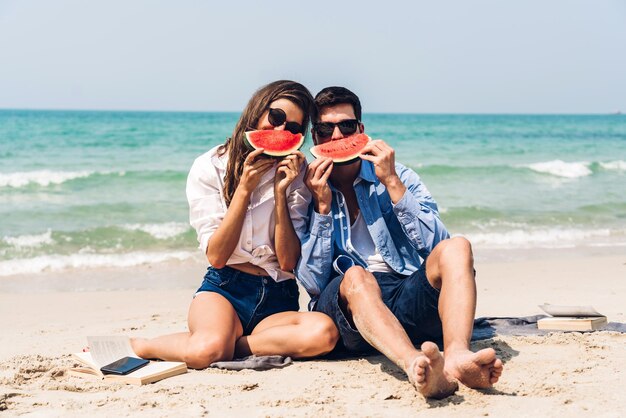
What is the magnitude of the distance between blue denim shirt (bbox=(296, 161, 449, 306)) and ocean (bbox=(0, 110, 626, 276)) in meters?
5.35

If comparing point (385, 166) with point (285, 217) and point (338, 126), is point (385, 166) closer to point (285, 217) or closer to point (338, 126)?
point (338, 126)

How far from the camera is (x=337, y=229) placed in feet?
14.8

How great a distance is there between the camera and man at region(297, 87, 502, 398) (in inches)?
144

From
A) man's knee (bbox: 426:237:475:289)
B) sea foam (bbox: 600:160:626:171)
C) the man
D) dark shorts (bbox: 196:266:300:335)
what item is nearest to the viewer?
the man

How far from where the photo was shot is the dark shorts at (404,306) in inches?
161

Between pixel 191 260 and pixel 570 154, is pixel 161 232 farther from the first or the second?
pixel 570 154

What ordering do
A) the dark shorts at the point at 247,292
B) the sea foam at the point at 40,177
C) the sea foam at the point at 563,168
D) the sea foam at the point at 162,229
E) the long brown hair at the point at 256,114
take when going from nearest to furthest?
the long brown hair at the point at 256,114 < the dark shorts at the point at 247,292 < the sea foam at the point at 162,229 < the sea foam at the point at 40,177 < the sea foam at the point at 563,168

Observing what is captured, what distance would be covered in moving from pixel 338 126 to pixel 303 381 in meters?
1.50

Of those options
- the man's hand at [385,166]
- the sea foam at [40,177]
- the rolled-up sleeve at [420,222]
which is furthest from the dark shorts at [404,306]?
the sea foam at [40,177]

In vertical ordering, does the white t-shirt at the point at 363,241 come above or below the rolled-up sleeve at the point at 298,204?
below

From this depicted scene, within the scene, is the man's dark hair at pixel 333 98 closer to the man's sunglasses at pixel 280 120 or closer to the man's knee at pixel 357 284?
the man's sunglasses at pixel 280 120

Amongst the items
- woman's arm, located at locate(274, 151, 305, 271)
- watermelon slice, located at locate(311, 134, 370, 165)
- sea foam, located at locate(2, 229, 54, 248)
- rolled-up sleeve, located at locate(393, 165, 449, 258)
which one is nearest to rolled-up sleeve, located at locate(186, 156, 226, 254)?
woman's arm, located at locate(274, 151, 305, 271)

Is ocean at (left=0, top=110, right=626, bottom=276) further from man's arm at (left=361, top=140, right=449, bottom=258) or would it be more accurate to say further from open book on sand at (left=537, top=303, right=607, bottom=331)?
man's arm at (left=361, top=140, right=449, bottom=258)

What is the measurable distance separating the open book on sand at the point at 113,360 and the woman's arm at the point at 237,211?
2.26 ft
